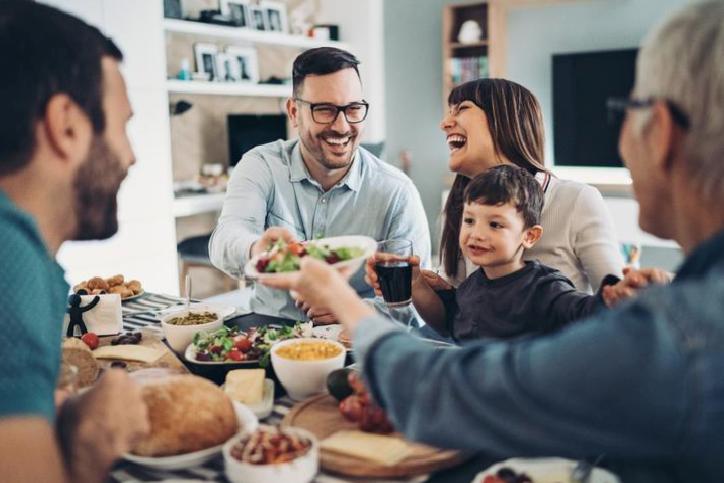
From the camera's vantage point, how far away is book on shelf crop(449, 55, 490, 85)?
6.03m

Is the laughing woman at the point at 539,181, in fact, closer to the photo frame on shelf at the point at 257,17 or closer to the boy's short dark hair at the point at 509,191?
the boy's short dark hair at the point at 509,191

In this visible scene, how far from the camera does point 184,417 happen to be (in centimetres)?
120

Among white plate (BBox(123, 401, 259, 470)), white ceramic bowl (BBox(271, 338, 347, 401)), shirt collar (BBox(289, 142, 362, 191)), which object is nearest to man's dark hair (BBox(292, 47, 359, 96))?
shirt collar (BBox(289, 142, 362, 191))

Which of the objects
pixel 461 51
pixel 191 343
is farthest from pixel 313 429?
pixel 461 51

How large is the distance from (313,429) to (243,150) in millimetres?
4540

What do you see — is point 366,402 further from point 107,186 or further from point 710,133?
point 710,133

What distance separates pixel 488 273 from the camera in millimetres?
1987

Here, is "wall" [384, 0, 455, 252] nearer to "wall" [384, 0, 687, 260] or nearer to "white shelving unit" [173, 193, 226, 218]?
"wall" [384, 0, 687, 260]

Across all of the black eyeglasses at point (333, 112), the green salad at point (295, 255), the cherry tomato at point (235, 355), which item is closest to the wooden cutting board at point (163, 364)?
the cherry tomato at point (235, 355)

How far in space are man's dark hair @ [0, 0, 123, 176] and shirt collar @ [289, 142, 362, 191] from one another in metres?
1.53

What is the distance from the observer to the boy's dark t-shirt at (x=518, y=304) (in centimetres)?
182

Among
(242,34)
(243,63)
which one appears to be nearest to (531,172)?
(242,34)

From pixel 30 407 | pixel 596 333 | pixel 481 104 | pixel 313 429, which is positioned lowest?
pixel 313 429

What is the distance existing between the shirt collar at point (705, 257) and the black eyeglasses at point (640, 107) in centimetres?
15
